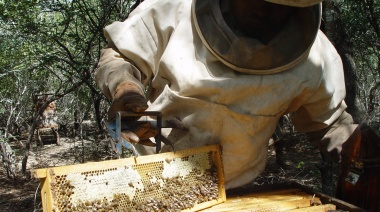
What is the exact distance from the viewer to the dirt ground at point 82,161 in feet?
19.7

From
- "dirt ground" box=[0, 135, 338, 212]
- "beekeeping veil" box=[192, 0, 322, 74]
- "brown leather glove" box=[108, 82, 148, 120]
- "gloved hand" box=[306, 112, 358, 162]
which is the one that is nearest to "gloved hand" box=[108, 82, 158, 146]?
"brown leather glove" box=[108, 82, 148, 120]

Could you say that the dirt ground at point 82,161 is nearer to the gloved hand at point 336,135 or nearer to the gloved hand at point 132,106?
the gloved hand at point 336,135

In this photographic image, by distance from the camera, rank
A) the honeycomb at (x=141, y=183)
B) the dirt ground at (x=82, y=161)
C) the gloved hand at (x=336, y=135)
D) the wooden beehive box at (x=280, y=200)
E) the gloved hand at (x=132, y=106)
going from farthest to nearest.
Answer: the dirt ground at (x=82, y=161), the gloved hand at (x=336, y=135), the wooden beehive box at (x=280, y=200), the gloved hand at (x=132, y=106), the honeycomb at (x=141, y=183)

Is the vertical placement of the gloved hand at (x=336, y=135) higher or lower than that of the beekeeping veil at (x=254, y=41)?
lower

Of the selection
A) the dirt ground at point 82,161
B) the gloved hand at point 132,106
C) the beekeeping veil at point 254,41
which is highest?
the beekeeping veil at point 254,41

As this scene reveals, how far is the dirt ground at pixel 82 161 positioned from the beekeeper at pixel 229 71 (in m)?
A: 2.93

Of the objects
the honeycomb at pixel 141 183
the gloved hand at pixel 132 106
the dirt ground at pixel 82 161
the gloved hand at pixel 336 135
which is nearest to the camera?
the honeycomb at pixel 141 183

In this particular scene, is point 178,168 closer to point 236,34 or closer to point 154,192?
point 154,192

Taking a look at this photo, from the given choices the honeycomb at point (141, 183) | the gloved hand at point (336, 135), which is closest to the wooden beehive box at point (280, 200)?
the honeycomb at point (141, 183)

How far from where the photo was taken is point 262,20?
5.18 feet

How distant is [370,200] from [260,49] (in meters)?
0.76

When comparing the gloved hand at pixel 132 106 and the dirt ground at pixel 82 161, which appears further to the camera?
the dirt ground at pixel 82 161

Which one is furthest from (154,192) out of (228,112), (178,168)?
(228,112)

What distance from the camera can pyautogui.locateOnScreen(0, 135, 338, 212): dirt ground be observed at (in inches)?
236
